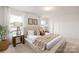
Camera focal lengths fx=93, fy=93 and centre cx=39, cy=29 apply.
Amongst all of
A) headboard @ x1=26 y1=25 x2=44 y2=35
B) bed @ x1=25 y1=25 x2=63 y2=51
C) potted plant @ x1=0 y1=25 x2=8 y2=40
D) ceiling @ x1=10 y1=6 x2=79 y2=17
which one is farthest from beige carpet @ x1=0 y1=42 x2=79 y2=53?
ceiling @ x1=10 y1=6 x2=79 y2=17

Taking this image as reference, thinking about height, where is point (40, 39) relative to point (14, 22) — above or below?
below

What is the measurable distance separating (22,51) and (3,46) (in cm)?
38

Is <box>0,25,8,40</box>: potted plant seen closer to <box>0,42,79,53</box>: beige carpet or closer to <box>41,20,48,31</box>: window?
<box>0,42,79,53</box>: beige carpet

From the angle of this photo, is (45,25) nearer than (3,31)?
No

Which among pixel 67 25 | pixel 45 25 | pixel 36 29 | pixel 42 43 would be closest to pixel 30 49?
pixel 42 43

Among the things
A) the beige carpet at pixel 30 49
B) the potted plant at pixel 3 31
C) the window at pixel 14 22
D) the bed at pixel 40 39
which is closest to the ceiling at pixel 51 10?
the window at pixel 14 22

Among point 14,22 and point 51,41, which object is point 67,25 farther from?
point 14,22

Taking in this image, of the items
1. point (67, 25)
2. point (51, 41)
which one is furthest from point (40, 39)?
point (67, 25)

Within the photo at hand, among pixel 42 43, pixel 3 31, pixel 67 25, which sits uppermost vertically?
pixel 67 25

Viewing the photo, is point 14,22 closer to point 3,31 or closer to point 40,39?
point 3,31

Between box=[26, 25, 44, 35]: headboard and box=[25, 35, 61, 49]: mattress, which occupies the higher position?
box=[26, 25, 44, 35]: headboard

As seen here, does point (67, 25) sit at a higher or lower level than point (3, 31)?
higher
